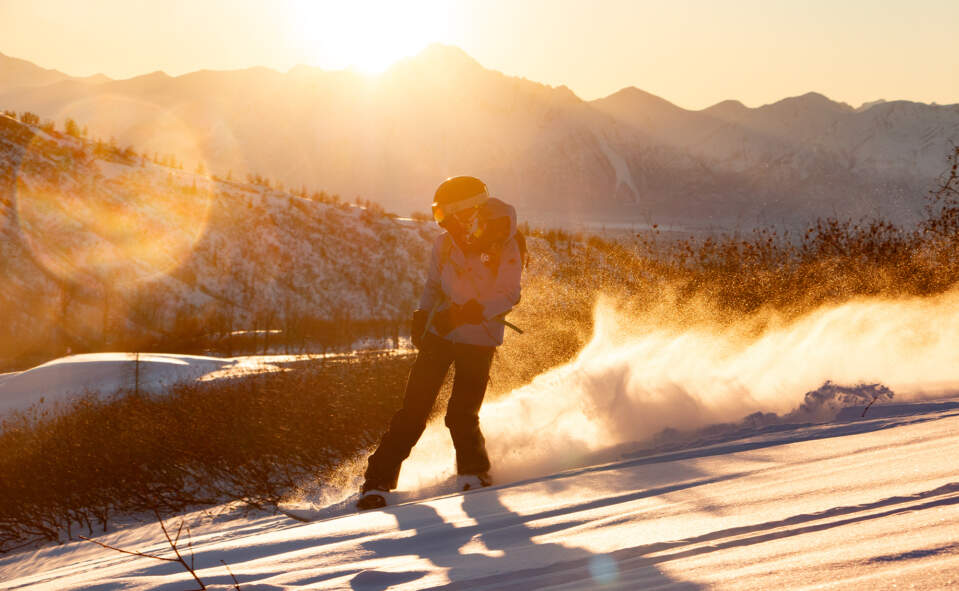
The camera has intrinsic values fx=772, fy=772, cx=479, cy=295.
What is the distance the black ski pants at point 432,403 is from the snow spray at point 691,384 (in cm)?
28

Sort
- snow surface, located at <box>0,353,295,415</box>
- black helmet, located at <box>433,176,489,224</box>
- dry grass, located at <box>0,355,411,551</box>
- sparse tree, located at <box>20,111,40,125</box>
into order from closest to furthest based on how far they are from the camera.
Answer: black helmet, located at <box>433,176,489,224</box> < dry grass, located at <box>0,355,411,551</box> < snow surface, located at <box>0,353,295,415</box> < sparse tree, located at <box>20,111,40,125</box>

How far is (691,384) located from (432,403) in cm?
192

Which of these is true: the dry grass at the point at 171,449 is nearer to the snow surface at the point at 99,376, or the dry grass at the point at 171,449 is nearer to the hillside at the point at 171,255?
the snow surface at the point at 99,376

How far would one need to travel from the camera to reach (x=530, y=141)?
11538cm

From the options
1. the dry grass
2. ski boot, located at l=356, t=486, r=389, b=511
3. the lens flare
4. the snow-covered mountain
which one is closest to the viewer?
ski boot, located at l=356, t=486, r=389, b=511

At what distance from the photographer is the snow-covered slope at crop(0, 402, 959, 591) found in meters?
2.05

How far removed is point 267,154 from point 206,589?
110525 millimetres

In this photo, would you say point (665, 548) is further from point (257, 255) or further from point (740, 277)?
point (257, 255)

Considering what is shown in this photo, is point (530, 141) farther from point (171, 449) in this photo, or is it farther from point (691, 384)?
point (691, 384)

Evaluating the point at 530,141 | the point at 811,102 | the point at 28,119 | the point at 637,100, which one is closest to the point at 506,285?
the point at 28,119

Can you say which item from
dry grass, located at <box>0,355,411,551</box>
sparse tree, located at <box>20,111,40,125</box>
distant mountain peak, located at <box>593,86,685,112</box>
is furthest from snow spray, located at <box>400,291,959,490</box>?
distant mountain peak, located at <box>593,86,685,112</box>

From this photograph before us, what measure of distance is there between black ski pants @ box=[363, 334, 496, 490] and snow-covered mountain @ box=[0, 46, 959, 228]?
8001 cm

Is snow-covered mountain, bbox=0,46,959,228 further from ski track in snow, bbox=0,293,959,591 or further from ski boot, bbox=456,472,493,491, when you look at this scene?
ski boot, bbox=456,472,493,491

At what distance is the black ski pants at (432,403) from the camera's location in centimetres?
488
